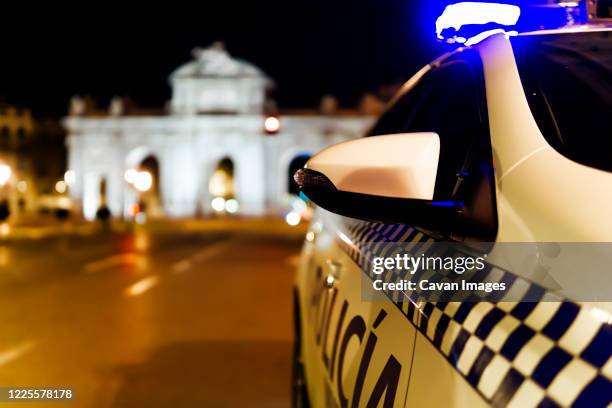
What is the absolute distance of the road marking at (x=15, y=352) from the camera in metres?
5.39

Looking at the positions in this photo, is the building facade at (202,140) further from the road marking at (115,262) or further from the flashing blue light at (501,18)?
the flashing blue light at (501,18)

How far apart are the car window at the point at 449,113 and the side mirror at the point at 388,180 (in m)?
0.08

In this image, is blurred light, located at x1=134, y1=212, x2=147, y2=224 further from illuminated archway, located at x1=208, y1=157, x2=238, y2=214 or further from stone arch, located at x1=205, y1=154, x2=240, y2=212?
stone arch, located at x1=205, y1=154, x2=240, y2=212

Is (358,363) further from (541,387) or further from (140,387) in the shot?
(140,387)

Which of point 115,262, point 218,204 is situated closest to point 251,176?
point 218,204

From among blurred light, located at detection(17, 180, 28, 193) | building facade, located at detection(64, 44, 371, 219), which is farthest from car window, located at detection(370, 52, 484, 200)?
blurred light, located at detection(17, 180, 28, 193)

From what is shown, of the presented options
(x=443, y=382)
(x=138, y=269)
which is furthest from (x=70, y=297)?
(x=443, y=382)

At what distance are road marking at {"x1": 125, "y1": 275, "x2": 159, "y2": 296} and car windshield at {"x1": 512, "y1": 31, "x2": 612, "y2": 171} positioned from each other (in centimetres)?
863

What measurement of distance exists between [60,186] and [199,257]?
6448 centimetres

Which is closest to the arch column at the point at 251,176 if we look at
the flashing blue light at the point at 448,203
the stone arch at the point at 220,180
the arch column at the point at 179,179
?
the stone arch at the point at 220,180

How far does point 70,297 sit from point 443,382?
342 inches

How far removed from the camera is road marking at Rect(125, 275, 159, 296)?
383 inches

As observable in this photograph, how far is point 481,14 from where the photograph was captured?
6.15 feet

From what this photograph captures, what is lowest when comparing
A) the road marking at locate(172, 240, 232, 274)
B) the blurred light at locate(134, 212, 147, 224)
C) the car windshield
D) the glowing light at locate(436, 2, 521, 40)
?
the blurred light at locate(134, 212, 147, 224)
